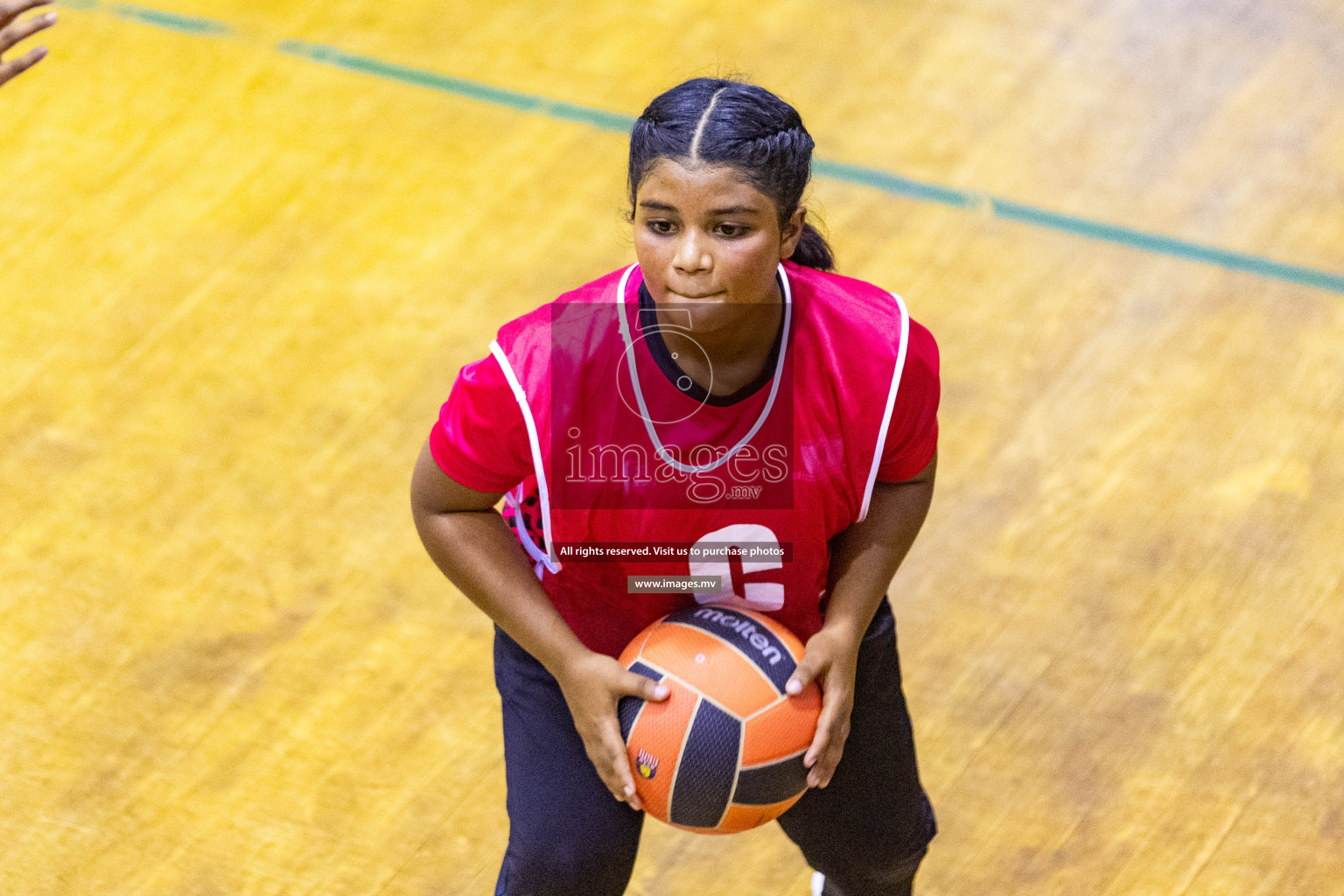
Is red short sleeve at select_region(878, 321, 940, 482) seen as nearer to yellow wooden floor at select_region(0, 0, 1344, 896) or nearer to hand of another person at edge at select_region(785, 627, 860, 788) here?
hand of another person at edge at select_region(785, 627, 860, 788)

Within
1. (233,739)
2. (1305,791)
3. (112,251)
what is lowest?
(1305,791)

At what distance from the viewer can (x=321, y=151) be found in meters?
4.10

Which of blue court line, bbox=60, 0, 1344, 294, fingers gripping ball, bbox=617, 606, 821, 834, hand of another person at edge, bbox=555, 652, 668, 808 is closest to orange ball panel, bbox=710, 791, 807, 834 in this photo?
fingers gripping ball, bbox=617, 606, 821, 834

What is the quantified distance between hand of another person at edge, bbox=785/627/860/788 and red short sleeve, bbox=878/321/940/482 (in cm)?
26

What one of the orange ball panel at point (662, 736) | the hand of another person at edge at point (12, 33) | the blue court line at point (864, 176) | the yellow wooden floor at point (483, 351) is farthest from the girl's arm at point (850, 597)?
the blue court line at point (864, 176)

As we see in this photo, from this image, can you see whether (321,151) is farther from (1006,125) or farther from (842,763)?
(842,763)

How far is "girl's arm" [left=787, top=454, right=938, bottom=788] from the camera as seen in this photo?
6.59 ft

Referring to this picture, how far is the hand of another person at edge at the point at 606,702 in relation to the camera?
195 centimetres

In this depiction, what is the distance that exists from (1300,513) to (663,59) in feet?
7.21

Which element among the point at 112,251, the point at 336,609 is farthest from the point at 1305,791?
the point at 112,251

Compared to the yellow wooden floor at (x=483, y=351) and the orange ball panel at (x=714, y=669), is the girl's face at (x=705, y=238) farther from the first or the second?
the yellow wooden floor at (x=483, y=351)

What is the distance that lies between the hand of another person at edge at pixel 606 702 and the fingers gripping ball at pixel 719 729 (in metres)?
0.02

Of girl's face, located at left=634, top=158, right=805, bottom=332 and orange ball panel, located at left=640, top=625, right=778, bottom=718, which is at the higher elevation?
girl's face, located at left=634, top=158, right=805, bottom=332

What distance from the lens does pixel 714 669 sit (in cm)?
197
